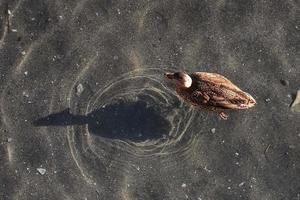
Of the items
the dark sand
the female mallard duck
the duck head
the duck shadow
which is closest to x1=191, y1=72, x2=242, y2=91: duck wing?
the female mallard duck

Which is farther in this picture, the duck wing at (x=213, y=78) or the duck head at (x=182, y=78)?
the duck wing at (x=213, y=78)

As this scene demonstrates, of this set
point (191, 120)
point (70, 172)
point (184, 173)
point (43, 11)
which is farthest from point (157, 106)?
point (43, 11)

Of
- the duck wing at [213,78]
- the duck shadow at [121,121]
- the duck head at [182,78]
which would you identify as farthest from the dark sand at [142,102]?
the duck head at [182,78]

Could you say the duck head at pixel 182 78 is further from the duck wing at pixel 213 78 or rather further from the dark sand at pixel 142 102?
the dark sand at pixel 142 102

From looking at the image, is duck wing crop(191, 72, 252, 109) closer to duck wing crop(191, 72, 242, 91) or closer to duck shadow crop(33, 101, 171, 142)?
duck wing crop(191, 72, 242, 91)

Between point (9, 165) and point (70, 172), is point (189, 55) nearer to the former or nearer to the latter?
point (70, 172)

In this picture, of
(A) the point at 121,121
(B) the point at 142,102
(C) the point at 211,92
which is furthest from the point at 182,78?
(A) the point at 121,121
